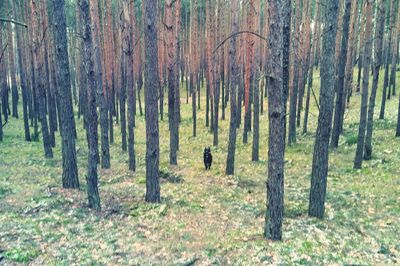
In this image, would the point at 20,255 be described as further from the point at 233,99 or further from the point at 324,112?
the point at 233,99

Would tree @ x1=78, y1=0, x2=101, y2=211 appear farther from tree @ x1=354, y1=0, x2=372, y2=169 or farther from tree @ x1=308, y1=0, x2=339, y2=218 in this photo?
tree @ x1=354, y1=0, x2=372, y2=169

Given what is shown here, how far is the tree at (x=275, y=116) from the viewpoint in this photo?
668cm

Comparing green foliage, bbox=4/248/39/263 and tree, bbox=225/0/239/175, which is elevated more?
tree, bbox=225/0/239/175

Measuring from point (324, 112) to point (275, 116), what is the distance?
7.22 ft

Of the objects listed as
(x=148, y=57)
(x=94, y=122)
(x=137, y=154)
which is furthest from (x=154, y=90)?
(x=137, y=154)

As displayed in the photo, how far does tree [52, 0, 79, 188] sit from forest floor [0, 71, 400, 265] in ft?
2.25

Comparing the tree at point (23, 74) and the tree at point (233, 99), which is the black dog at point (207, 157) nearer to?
the tree at point (233, 99)

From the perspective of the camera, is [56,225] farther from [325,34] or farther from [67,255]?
[325,34]

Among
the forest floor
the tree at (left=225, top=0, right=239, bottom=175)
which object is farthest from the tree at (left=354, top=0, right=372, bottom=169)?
the tree at (left=225, top=0, right=239, bottom=175)

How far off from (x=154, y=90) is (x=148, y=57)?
38.4 inches

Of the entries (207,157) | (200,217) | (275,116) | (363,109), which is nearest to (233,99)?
(207,157)

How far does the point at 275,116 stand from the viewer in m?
6.97

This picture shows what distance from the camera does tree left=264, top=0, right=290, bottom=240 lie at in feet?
21.9

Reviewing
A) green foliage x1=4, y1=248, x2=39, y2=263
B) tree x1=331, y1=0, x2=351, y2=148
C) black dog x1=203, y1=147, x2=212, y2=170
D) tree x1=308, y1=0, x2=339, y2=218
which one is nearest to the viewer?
green foliage x1=4, y1=248, x2=39, y2=263
